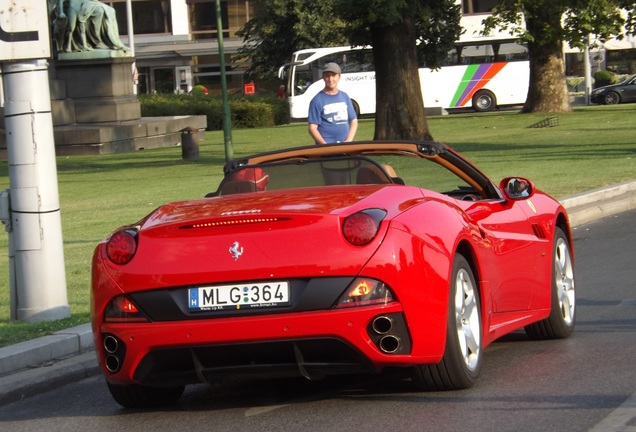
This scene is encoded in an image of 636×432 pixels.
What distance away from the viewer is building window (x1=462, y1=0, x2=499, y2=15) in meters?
87.0

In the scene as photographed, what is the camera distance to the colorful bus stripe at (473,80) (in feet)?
213

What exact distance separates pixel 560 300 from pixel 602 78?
221 ft

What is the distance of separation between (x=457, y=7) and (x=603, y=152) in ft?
93.5

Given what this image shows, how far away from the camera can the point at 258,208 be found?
649 centimetres

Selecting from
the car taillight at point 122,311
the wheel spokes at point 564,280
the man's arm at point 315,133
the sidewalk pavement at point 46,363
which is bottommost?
the sidewalk pavement at point 46,363

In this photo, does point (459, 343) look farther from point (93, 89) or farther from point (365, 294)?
point (93, 89)

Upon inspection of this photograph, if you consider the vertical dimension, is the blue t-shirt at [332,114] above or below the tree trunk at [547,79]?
above

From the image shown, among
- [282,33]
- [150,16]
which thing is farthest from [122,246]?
[150,16]

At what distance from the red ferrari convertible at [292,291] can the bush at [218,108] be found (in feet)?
159

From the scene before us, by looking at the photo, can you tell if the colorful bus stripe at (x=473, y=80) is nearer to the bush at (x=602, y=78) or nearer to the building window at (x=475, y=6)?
the bush at (x=602, y=78)

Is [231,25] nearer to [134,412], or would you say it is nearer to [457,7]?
[457,7]

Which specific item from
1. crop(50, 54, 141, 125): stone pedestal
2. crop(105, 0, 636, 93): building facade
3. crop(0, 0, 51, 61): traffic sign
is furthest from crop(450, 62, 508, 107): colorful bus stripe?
crop(0, 0, 51, 61): traffic sign

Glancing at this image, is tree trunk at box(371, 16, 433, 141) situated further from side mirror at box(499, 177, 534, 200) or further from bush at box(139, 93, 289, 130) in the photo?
side mirror at box(499, 177, 534, 200)

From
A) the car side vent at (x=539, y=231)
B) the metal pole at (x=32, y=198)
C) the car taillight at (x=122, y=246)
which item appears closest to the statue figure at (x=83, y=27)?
the metal pole at (x=32, y=198)
